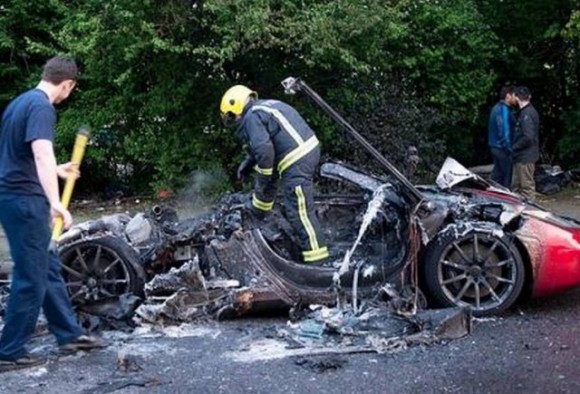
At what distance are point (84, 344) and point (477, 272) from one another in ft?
9.24

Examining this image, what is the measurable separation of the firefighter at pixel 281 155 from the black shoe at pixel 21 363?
6.88 ft

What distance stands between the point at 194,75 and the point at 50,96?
6.09m

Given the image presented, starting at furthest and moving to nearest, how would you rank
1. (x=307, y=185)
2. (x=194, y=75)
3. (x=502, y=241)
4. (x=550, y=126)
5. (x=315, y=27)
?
(x=550, y=126)
(x=194, y=75)
(x=315, y=27)
(x=307, y=185)
(x=502, y=241)

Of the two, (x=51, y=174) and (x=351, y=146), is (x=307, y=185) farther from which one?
(x=351, y=146)

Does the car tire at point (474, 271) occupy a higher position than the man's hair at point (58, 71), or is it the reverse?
the man's hair at point (58, 71)

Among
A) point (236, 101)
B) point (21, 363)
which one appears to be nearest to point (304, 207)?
point (236, 101)

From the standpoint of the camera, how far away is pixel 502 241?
6.48m

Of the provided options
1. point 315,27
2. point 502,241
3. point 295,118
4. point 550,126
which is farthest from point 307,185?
point 550,126

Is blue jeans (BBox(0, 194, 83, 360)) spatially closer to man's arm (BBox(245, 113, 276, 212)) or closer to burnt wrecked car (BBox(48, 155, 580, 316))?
→ burnt wrecked car (BBox(48, 155, 580, 316))

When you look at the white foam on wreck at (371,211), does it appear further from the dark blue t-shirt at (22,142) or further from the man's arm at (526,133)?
the man's arm at (526,133)

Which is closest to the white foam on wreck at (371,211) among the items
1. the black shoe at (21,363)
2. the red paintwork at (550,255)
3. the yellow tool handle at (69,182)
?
the red paintwork at (550,255)

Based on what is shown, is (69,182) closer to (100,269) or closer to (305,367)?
(100,269)

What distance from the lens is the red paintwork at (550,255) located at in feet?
21.2

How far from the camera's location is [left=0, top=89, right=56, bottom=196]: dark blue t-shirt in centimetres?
551
